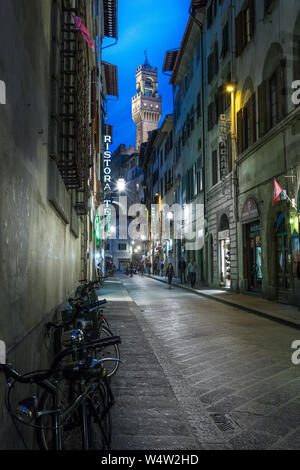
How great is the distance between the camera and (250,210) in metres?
18.7

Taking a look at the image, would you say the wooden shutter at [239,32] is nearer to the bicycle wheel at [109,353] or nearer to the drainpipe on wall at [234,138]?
the drainpipe on wall at [234,138]

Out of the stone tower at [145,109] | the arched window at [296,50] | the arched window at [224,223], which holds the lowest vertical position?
the arched window at [224,223]

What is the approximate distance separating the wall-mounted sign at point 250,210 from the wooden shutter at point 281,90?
4111mm

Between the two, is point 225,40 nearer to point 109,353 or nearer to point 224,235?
point 224,235

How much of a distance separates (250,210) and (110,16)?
3234 centimetres

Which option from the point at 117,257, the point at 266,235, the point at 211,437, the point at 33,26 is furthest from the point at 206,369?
the point at 117,257

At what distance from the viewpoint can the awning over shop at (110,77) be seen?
44438 millimetres

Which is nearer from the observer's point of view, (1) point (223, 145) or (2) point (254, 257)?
(2) point (254, 257)

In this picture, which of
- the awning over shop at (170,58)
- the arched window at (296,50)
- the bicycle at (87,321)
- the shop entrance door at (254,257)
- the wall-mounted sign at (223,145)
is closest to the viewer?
the bicycle at (87,321)

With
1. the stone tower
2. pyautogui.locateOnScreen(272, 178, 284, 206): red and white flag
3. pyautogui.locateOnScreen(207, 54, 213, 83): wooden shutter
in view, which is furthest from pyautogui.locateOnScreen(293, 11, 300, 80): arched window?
the stone tower

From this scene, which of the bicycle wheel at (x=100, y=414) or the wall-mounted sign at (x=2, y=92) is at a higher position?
the wall-mounted sign at (x=2, y=92)

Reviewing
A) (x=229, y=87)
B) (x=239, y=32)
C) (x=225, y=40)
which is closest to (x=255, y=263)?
(x=229, y=87)

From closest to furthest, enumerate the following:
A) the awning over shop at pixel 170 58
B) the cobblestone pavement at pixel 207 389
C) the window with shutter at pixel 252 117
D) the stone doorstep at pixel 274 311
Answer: the cobblestone pavement at pixel 207 389 → the stone doorstep at pixel 274 311 → the window with shutter at pixel 252 117 → the awning over shop at pixel 170 58

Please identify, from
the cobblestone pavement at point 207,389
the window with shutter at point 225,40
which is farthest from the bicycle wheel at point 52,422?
the window with shutter at point 225,40
